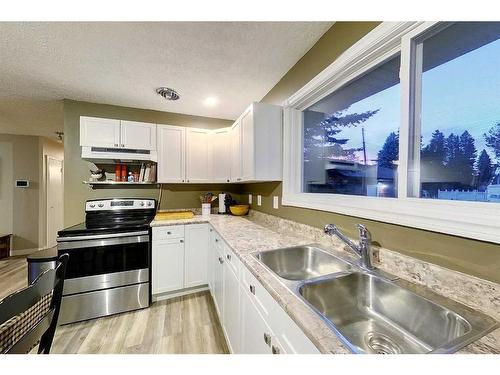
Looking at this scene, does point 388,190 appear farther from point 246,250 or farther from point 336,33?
point 336,33

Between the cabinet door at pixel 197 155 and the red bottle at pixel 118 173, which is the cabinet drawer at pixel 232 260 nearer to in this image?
the cabinet door at pixel 197 155

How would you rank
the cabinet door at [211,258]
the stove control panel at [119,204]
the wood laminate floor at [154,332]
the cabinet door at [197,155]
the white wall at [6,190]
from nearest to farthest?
the wood laminate floor at [154,332]
the cabinet door at [211,258]
the stove control panel at [119,204]
the cabinet door at [197,155]
the white wall at [6,190]

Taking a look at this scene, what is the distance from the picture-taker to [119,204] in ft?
8.55

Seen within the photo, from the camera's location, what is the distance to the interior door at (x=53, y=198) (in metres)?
4.35

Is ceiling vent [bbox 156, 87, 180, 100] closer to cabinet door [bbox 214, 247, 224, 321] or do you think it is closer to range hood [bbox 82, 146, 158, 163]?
range hood [bbox 82, 146, 158, 163]

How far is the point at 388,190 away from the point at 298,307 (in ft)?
2.91

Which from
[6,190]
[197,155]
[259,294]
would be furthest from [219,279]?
[6,190]

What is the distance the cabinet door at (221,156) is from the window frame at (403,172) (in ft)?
4.52

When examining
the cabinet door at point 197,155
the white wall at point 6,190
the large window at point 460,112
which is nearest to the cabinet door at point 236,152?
the cabinet door at point 197,155

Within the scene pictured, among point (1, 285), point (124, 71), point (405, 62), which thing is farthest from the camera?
point (1, 285)

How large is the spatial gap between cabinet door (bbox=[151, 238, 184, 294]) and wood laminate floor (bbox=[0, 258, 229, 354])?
0.20 metres

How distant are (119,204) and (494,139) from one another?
3.28 meters

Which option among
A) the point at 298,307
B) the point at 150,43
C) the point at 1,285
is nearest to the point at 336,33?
the point at 150,43
